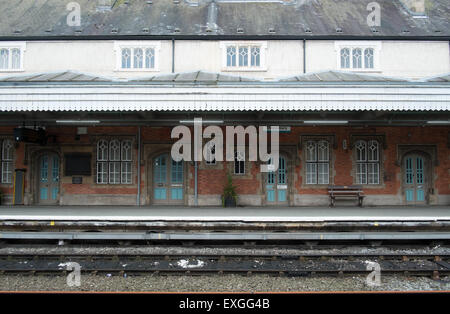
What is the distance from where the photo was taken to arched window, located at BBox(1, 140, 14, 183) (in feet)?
42.6

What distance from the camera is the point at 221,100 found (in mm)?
8695

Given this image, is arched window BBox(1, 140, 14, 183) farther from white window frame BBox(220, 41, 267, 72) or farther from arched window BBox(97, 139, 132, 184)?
white window frame BBox(220, 41, 267, 72)

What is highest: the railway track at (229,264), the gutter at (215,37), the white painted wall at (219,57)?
the gutter at (215,37)

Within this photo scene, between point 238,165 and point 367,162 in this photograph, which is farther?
point 367,162

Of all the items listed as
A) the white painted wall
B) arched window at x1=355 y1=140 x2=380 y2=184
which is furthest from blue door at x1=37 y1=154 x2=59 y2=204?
arched window at x1=355 y1=140 x2=380 y2=184

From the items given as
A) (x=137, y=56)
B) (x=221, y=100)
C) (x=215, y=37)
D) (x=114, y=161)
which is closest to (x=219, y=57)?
(x=215, y=37)

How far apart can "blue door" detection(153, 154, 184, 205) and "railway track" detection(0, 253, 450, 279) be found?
231 inches

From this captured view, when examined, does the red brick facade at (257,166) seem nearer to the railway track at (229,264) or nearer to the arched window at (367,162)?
the arched window at (367,162)

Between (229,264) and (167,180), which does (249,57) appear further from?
(229,264)

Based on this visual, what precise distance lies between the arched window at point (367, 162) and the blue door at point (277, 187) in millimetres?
3145

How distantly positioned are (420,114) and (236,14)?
416 inches

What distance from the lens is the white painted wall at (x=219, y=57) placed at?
14.3 metres

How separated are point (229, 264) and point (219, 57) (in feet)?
34.4

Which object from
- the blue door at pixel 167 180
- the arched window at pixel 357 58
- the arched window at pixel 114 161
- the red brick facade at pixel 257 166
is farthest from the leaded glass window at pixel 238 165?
the arched window at pixel 357 58
